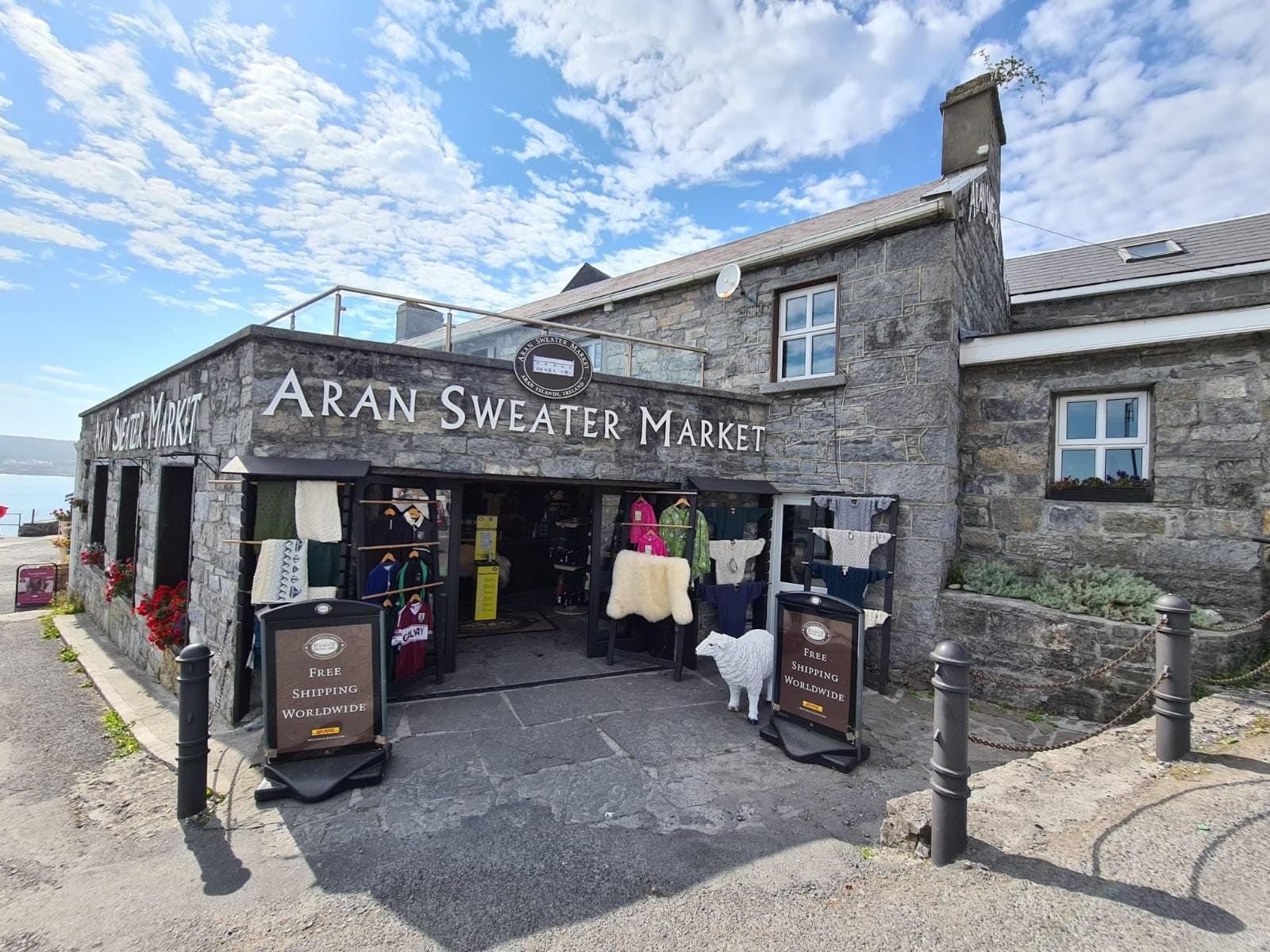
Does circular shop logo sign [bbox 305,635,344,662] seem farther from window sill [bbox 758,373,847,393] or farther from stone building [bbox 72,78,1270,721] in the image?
window sill [bbox 758,373,847,393]

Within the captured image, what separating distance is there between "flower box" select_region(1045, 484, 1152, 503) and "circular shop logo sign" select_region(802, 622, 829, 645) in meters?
3.96

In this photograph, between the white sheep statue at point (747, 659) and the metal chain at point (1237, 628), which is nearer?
the metal chain at point (1237, 628)

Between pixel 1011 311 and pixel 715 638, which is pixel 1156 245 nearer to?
pixel 1011 311

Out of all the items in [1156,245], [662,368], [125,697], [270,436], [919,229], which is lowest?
[125,697]

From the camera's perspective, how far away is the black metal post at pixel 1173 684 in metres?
4.00

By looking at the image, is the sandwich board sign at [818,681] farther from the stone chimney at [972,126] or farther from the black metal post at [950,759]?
the stone chimney at [972,126]

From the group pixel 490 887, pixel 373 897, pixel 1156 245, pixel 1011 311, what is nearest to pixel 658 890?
pixel 490 887

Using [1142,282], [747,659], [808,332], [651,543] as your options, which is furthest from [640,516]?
[1142,282]

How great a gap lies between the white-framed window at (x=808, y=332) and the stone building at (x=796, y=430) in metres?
0.04

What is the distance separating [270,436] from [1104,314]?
12.8m

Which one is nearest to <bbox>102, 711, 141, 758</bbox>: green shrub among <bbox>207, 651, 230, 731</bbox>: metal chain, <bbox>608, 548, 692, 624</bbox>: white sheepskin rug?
<bbox>207, 651, 230, 731</bbox>: metal chain

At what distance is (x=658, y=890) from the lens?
130 inches

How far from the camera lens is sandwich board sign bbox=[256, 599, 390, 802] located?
14.3ft

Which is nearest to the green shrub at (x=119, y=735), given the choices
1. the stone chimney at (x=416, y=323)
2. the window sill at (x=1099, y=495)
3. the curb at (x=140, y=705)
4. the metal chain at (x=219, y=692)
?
the curb at (x=140, y=705)
